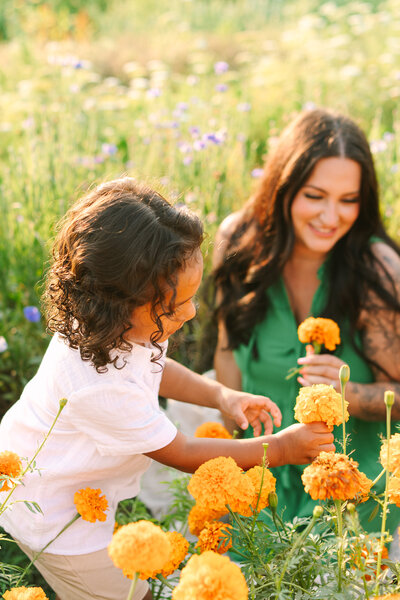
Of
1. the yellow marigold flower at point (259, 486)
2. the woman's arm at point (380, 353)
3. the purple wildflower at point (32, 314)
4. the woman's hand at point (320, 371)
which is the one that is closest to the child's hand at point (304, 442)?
the yellow marigold flower at point (259, 486)

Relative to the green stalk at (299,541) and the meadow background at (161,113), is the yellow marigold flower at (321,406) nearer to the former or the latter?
the green stalk at (299,541)

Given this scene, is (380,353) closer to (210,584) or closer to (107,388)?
(107,388)

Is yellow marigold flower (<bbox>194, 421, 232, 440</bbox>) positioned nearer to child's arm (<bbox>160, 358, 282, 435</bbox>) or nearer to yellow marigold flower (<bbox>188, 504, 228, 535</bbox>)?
child's arm (<bbox>160, 358, 282, 435</bbox>)

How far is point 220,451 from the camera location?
1202mm

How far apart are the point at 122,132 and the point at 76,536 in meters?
3.04

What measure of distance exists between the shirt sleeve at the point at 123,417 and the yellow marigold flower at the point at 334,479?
0.34 metres

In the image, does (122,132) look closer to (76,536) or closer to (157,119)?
(157,119)

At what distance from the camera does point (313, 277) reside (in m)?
2.22

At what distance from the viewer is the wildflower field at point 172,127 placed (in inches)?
87.7

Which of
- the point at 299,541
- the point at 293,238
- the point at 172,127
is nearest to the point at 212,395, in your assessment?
the point at 299,541

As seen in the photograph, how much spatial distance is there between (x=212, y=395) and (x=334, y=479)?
0.62 m

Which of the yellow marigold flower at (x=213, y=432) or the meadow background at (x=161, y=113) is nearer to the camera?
the yellow marigold flower at (x=213, y=432)

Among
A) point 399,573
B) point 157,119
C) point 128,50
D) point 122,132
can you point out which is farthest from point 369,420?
point 128,50

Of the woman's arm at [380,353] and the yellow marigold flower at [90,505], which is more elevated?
the woman's arm at [380,353]
